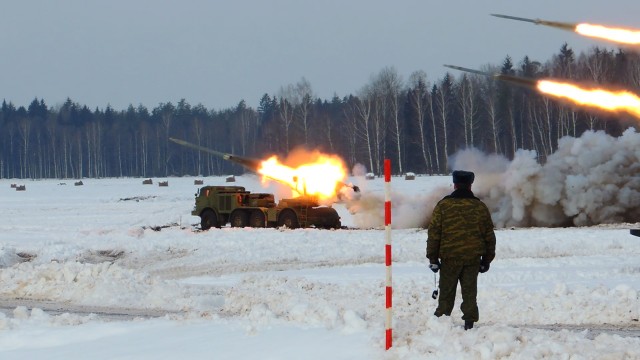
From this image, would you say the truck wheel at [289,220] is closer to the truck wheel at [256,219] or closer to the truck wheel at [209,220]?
the truck wheel at [256,219]

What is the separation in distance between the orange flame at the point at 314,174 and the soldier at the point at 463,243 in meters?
25.6

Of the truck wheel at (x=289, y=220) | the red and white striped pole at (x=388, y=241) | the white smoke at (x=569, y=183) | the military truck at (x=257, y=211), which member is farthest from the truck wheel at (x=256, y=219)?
the red and white striped pole at (x=388, y=241)

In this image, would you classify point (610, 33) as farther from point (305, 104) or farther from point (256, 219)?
point (305, 104)

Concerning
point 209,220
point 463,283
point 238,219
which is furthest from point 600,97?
point 463,283

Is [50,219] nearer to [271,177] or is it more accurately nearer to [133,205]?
[133,205]

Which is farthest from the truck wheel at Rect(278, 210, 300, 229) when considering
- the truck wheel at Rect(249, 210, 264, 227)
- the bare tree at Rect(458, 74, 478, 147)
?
the bare tree at Rect(458, 74, 478, 147)

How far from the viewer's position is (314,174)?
35594 mm

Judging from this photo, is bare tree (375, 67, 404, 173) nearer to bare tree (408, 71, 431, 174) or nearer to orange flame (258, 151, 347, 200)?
bare tree (408, 71, 431, 174)

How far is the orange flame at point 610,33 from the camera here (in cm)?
2028

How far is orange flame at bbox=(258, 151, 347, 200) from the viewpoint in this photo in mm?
35500

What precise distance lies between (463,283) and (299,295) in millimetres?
6228

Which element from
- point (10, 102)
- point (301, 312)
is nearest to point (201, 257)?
point (301, 312)

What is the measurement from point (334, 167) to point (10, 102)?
14625 cm

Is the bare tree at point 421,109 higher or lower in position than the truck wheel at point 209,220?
higher
